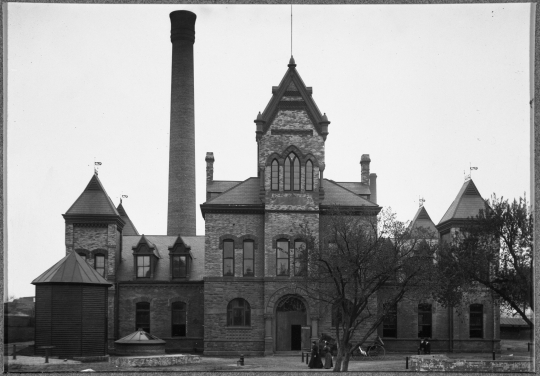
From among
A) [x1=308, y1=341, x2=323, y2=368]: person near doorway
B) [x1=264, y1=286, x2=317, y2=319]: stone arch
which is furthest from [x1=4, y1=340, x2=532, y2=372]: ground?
[x1=264, y1=286, x2=317, y2=319]: stone arch

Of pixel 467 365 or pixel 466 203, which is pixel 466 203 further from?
pixel 467 365

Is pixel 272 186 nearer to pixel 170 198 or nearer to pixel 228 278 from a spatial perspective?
pixel 228 278

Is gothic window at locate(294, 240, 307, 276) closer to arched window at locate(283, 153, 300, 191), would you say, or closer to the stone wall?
arched window at locate(283, 153, 300, 191)

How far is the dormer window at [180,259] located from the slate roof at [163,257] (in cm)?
35

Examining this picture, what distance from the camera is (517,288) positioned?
1037 inches

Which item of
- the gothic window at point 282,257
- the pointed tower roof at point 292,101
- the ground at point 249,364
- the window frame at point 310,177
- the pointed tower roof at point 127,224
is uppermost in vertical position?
the pointed tower roof at point 292,101

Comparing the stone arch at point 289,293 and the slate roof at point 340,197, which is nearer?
the stone arch at point 289,293

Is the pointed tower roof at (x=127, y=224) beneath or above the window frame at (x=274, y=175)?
beneath

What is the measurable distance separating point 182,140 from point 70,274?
18977 millimetres

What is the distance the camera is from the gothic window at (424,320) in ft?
125

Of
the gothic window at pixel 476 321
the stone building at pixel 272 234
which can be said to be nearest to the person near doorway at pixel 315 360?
the stone building at pixel 272 234

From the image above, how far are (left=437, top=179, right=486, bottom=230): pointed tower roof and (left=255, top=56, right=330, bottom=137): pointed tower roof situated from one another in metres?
6.85

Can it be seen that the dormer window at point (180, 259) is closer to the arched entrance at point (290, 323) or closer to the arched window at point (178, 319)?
the arched window at point (178, 319)

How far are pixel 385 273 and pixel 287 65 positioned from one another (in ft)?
35.0
